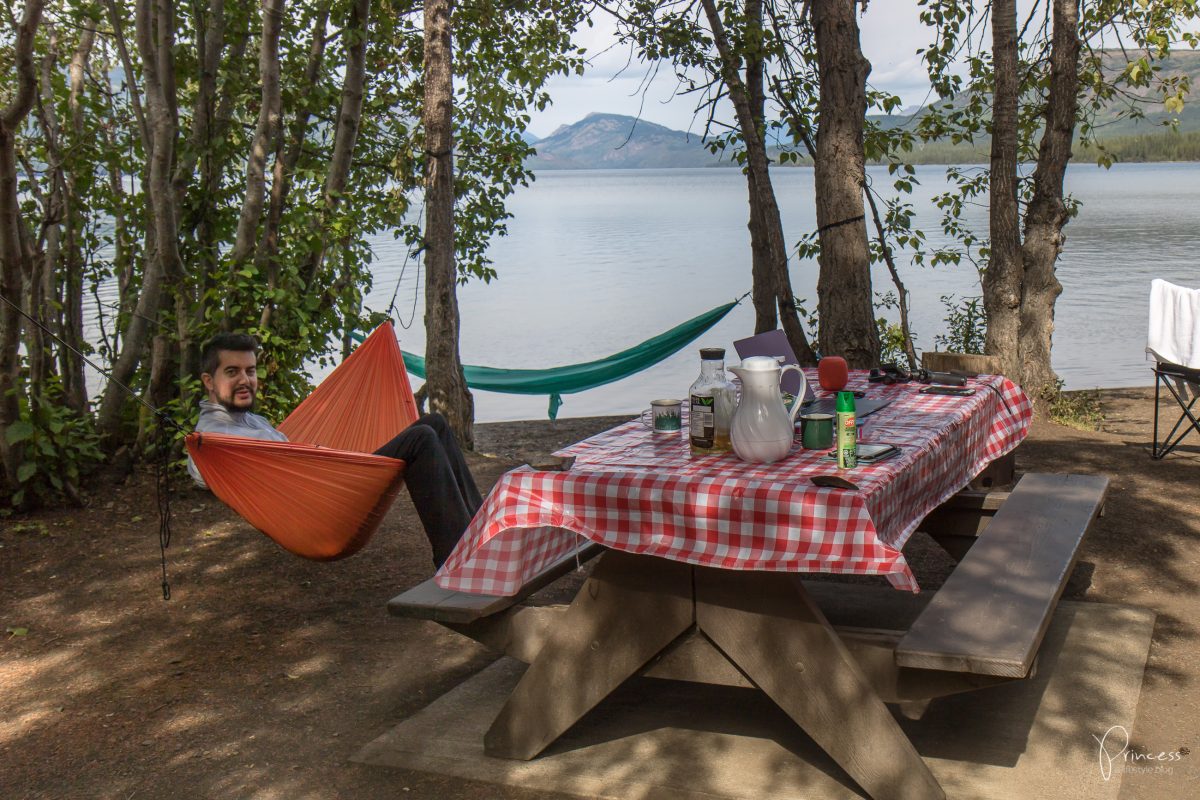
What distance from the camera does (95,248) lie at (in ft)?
18.6

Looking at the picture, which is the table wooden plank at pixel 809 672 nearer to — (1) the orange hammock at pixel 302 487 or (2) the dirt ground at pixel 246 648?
(2) the dirt ground at pixel 246 648

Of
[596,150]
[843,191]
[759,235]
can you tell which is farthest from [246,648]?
[596,150]

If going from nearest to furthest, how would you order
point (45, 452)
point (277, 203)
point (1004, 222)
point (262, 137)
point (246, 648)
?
point (246, 648), point (45, 452), point (262, 137), point (277, 203), point (1004, 222)

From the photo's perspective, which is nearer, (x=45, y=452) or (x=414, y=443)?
(x=414, y=443)

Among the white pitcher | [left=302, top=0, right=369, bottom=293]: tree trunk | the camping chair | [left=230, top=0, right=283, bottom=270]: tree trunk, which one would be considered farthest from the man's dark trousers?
the camping chair

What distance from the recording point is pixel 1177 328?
505cm

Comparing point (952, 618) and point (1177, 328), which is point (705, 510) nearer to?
point (952, 618)

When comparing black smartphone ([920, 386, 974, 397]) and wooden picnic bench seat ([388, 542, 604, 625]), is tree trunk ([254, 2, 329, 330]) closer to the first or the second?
wooden picnic bench seat ([388, 542, 604, 625])

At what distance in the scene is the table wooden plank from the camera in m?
2.15

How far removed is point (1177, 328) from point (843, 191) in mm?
1647

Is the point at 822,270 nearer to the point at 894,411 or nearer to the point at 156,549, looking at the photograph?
the point at 894,411

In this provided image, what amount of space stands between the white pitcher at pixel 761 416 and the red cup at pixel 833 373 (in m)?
0.82

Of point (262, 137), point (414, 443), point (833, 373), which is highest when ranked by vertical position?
point (262, 137)

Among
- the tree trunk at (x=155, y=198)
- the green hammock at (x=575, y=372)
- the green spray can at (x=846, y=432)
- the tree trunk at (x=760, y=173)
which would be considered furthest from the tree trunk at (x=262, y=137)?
the green spray can at (x=846, y=432)
